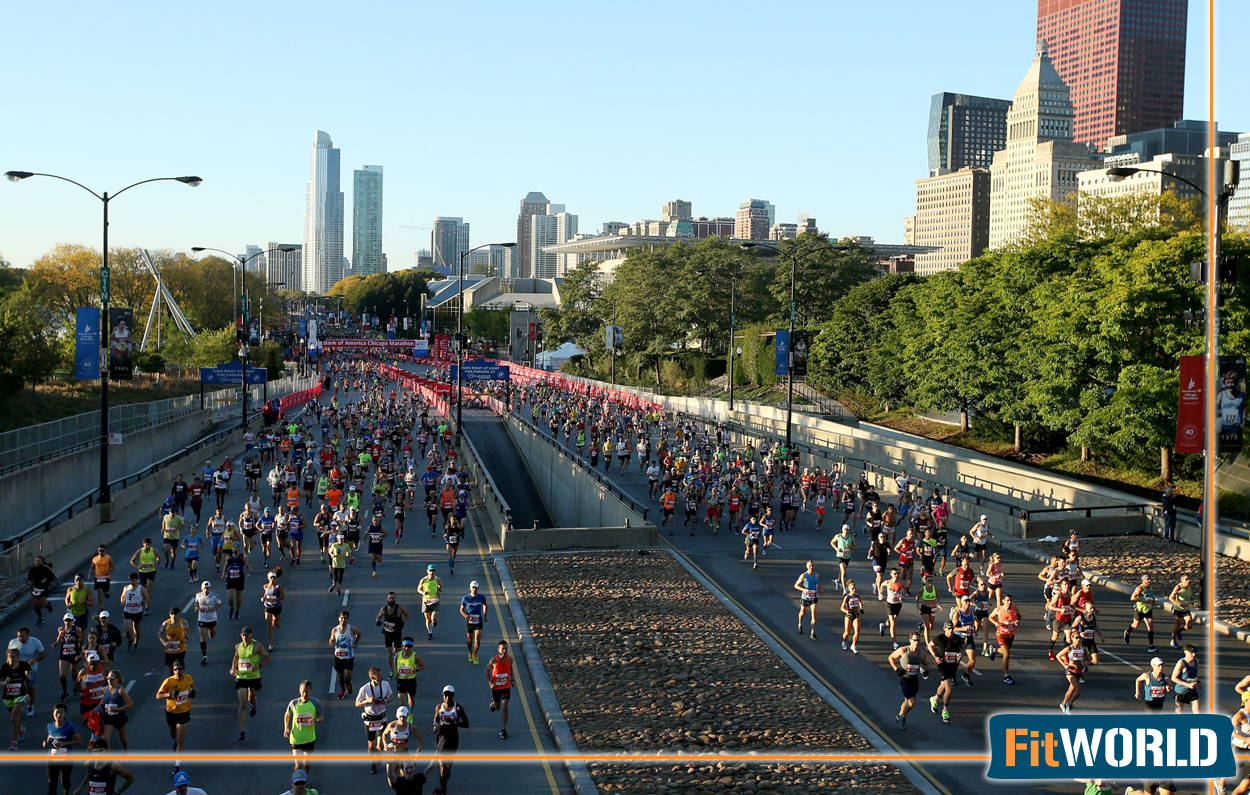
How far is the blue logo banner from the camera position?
662cm

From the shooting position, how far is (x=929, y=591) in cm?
1794

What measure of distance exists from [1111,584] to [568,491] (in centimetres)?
1941

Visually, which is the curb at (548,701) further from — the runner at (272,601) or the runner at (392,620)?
the runner at (272,601)

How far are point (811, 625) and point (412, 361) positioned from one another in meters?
125

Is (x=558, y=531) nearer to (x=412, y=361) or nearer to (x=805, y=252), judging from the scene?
(x=805, y=252)

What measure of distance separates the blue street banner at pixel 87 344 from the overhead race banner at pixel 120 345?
6.17ft

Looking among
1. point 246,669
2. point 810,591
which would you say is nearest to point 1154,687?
point 810,591

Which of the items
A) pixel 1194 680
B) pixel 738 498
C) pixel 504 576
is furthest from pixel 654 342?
pixel 1194 680

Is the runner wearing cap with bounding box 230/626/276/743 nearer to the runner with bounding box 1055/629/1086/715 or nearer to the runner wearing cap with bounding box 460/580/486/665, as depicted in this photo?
the runner wearing cap with bounding box 460/580/486/665

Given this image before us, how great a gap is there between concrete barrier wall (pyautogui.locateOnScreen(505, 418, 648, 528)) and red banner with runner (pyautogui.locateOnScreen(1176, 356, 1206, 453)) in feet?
40.5

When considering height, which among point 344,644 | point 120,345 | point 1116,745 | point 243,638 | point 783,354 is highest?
point 783,354

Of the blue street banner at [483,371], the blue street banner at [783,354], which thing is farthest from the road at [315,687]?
the blue street banner at [483,371]

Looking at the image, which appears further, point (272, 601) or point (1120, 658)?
point (1120, 658)

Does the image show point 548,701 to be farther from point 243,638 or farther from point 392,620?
point 243,638
